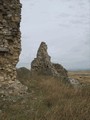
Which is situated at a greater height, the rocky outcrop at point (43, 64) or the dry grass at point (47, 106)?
the rocky outcrop at point (43, 64)

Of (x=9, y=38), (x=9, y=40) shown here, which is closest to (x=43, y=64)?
(x=9, y=40)

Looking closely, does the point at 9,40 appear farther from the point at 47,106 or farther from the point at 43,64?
the point at 43,64

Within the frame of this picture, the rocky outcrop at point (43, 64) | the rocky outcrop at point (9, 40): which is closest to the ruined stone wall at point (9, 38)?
the rocky outcrop at point (9, 40)

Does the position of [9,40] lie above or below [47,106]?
above

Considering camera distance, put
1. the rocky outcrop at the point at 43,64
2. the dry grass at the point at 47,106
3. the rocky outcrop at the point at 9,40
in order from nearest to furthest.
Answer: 1. the dry grass at the point at 47,106
2. the rocky outcrop at the point at 9,40
3. the rocky outcrop at the point at 43,64

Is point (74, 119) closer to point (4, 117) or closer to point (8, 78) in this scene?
point (4, 117)

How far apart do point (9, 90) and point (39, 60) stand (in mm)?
10303

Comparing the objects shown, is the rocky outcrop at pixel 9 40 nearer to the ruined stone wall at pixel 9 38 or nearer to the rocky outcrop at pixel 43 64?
the ruined stone wall at pixel 9 38

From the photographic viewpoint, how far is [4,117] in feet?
26.7

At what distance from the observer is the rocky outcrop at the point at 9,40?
12.2 metres

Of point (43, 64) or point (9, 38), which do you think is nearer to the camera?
point (9, 38)

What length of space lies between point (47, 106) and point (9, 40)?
12.8 feet

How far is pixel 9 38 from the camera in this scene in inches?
495

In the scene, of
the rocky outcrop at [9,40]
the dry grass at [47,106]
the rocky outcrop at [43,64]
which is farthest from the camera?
the rocky outcrop at [43,64]
